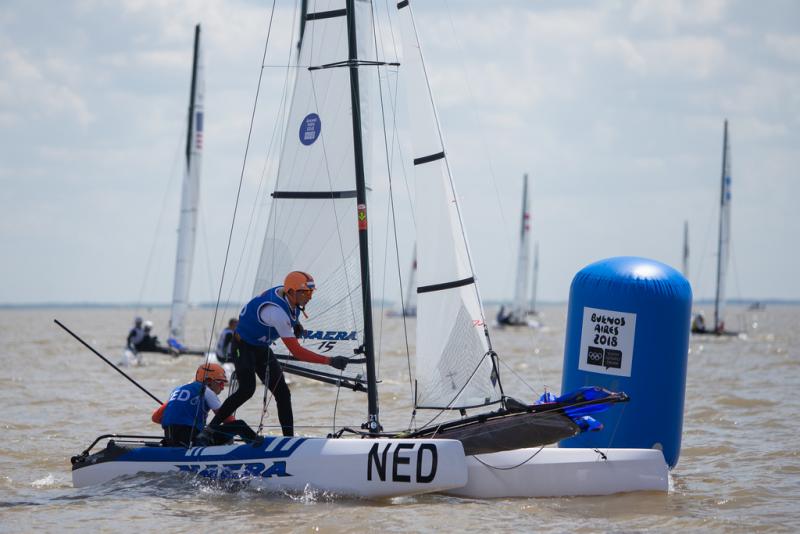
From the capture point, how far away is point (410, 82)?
9.87 metres

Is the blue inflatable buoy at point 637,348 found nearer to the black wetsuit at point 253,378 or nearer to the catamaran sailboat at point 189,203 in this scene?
the black wetsuit at point 253,378

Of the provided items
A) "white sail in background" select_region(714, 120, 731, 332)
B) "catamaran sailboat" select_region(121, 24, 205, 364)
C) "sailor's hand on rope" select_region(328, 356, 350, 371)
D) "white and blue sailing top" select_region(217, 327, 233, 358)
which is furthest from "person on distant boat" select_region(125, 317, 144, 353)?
"white sail in background" select_region(714, 120, 731, 332)

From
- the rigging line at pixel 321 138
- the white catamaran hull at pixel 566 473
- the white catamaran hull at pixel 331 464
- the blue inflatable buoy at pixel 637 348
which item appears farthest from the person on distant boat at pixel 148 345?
the white catamaran hull at pixel 566 473

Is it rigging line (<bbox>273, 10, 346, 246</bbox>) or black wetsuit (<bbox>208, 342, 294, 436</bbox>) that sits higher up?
rigging line (<bbox>273, 10, 346, 246</bbox>)

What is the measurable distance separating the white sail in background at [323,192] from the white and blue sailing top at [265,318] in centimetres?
62

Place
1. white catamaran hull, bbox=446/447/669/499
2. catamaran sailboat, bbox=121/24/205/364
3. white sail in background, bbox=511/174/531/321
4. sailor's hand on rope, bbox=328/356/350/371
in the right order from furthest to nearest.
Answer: white sail in background, bbox=511/174/531/321
catamaran sailboat, bbox=121/24/205/364
sailor's hand on rope, bbox=328/356/350/371
white catamaran hull, bbox=446/447/669/499

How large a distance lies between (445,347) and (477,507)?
5.54 ft

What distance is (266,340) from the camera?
9.19m

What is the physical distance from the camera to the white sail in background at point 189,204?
27906 mm

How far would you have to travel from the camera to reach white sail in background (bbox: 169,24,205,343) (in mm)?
27906

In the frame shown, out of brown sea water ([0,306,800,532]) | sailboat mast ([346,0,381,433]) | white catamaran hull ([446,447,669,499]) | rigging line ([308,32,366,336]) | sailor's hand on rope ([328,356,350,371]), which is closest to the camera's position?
brown sea water ([0,306,800,532])

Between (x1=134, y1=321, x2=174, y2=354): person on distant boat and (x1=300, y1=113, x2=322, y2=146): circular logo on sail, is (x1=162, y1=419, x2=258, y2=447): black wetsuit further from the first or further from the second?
(x1=134, y1=321, x2=174, y2=354): person on distant boat

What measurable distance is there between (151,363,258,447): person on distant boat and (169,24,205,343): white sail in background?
18.7 meters

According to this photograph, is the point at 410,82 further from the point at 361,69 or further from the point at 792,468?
the point at 792,468
